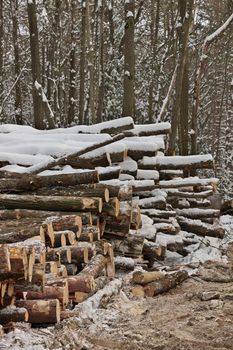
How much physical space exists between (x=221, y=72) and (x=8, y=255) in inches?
1030

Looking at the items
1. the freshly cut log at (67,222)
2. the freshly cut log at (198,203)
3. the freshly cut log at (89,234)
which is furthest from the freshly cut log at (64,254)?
the freshly cut log at (198,203)

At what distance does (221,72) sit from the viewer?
96.6 feet

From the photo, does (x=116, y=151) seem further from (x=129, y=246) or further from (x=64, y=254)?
(x=64, y=254)

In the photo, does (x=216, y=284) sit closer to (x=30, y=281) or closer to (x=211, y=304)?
(x=211, y=304)

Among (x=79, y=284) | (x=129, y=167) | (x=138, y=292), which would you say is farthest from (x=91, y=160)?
(x=79, y=284)

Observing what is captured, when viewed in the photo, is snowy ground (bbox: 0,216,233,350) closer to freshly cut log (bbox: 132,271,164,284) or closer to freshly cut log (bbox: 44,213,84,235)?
freshly cut log (bbox: 132,271,164,284)

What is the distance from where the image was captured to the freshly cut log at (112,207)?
8.06 metres

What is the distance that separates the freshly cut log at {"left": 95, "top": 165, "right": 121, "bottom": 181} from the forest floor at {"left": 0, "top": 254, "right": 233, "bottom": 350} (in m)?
2.59

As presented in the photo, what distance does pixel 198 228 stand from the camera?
11148mm

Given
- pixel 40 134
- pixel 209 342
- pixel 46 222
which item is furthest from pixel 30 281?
pixel 40 134

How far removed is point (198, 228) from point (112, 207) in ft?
11.9

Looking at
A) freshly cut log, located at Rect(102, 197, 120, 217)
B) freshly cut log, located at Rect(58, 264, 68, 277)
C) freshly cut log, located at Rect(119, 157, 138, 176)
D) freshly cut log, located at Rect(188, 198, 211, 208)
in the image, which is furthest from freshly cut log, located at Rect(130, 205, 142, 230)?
freshly cut log, located at Rect(188, 198, 211, 208)

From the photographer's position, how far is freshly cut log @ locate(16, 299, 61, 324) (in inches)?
211

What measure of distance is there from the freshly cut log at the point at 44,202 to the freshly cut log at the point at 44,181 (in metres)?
0.41
